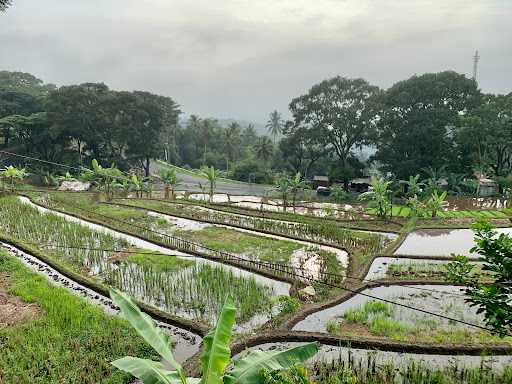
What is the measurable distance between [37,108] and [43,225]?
28162 mm

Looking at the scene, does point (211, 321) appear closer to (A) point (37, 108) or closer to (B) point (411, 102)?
(B) point (411, 102)

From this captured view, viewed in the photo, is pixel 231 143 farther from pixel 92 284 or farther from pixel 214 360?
pixel 214 360

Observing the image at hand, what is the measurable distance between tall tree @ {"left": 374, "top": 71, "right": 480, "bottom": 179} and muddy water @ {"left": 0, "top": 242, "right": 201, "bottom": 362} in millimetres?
25418

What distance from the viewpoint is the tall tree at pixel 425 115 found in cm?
2875

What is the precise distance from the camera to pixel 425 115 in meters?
28.8

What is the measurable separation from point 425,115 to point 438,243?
1580cm

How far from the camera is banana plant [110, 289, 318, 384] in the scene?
4254 millimetres

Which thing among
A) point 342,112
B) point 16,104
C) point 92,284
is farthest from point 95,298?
point 16,104

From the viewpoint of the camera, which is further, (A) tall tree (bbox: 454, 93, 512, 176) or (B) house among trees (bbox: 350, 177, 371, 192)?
(B) house among trees (bbox: 350, 177, 371, 192)

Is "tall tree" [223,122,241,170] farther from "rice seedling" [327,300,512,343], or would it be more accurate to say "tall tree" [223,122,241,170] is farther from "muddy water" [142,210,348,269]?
"rice seedling" [327,300,512,343]

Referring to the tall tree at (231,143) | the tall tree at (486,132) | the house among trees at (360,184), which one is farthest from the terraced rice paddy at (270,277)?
the tall tree at (231,143)

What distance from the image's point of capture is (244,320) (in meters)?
8.73

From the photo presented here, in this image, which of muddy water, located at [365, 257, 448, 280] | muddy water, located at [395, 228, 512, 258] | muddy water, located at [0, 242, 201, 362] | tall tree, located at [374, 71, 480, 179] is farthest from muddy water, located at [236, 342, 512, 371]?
tall tree, located at [374, 71, 480, 179]

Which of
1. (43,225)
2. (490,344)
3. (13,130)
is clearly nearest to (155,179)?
(13,130)
